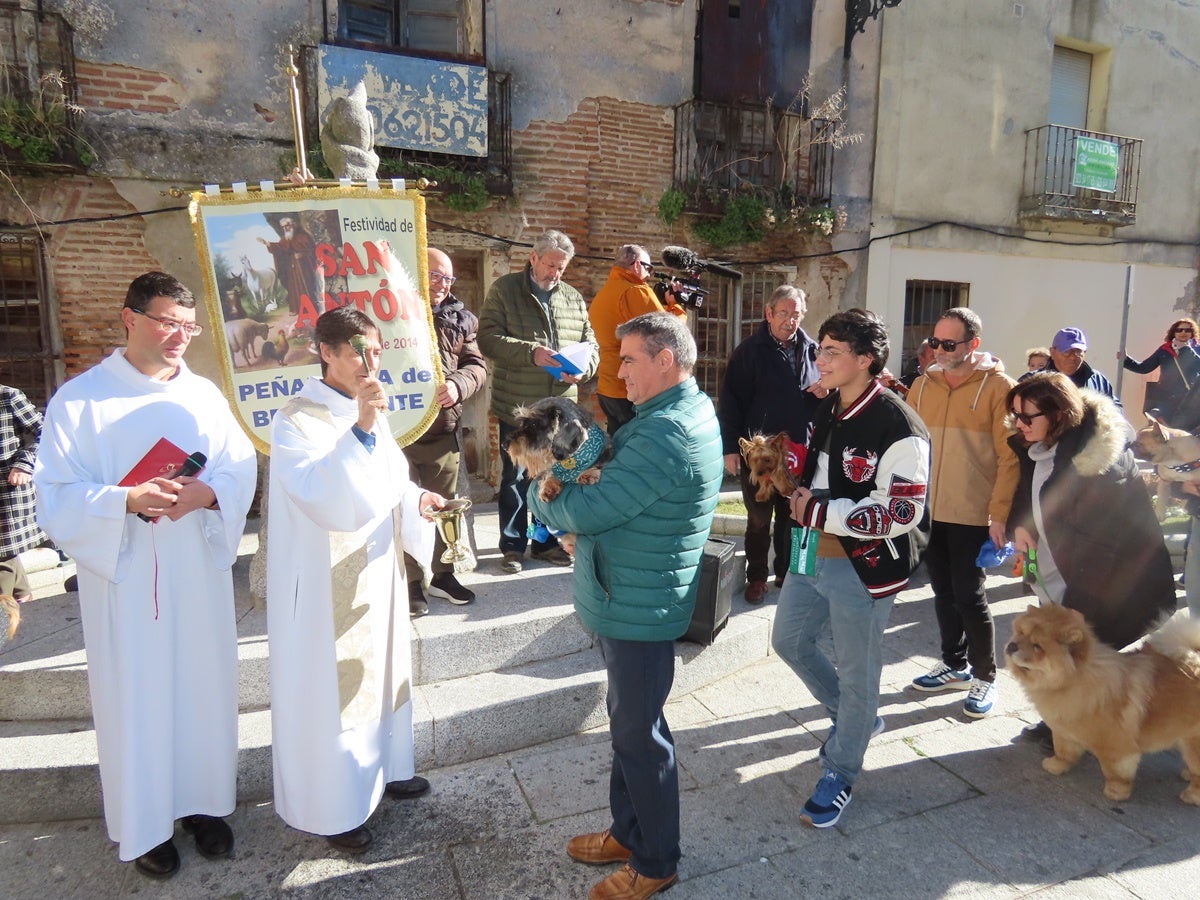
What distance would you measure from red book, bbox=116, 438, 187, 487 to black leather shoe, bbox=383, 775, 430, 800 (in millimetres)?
1628

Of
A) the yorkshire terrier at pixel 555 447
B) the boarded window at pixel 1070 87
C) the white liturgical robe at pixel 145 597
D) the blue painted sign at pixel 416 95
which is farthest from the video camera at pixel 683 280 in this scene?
the boarded window at pixel 1070 87

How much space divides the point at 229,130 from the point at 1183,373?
11.1 meters

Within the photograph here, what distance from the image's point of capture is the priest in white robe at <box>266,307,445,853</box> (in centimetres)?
278

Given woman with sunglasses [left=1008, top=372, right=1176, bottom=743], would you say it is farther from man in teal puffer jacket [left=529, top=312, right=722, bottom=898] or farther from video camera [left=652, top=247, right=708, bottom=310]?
video camera [left=652, top=247, right=708, bottom=310]

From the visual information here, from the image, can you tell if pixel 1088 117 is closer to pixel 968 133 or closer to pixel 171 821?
pixel 968 133

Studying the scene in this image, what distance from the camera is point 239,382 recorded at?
4020mm

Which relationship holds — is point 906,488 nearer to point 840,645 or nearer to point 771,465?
point 771,465

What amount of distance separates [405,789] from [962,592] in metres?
3.00

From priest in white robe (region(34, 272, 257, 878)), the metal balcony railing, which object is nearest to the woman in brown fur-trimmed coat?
priest in white robe (region(34, 272, 257, 878))

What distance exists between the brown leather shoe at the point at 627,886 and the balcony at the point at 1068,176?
483 inches

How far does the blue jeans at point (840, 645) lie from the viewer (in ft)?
10.5

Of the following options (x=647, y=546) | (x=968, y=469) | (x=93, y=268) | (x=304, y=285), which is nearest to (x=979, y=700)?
(x=968, y=469)

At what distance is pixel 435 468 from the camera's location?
4.76 metres

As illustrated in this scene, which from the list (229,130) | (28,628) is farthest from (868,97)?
(28,628)
